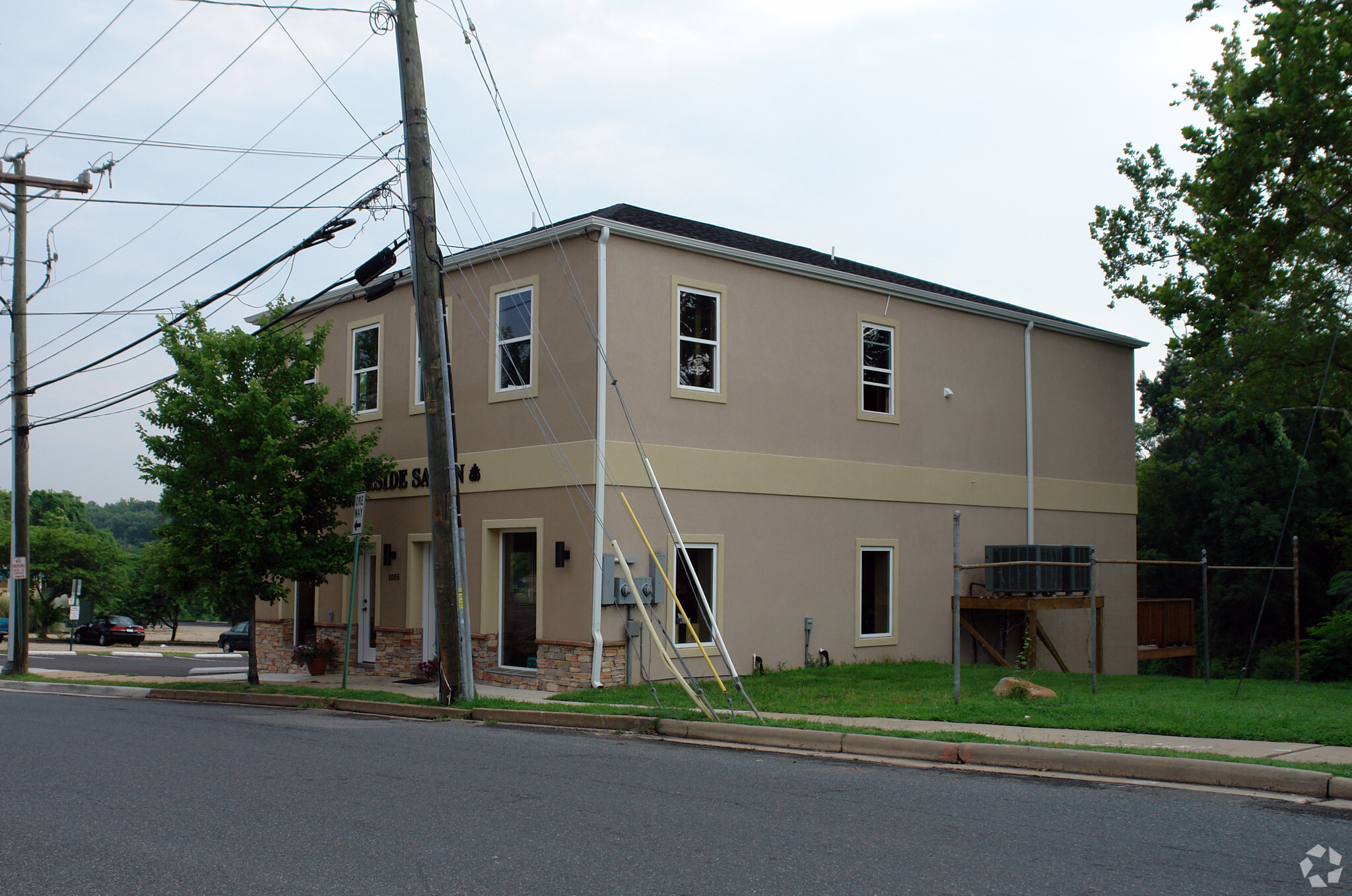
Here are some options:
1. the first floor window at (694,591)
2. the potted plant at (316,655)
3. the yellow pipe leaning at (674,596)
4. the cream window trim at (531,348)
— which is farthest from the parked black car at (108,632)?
the yellow pipe leaning at (674,596)

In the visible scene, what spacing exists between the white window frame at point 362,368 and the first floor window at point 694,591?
7011mm

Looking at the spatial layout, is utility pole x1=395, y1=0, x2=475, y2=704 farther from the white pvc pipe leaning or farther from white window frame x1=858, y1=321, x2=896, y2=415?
white window frame x1=858, y1=321, x2=896, y2=415

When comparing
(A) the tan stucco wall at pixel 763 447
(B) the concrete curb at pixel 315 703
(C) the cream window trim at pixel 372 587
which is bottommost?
(B) the concrete curb at pixel 315 703

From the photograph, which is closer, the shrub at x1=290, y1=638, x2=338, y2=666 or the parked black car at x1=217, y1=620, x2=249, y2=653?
the shrub at x1=290, y1=638, x2=338, y2=666

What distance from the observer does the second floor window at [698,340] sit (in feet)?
57.0

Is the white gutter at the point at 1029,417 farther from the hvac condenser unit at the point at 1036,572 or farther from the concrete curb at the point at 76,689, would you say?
the concrete curb at the point at 76,689

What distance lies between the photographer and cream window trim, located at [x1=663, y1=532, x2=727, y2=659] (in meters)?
16.7

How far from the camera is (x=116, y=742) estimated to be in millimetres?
11367

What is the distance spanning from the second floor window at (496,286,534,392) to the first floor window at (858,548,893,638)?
6615 millimetres

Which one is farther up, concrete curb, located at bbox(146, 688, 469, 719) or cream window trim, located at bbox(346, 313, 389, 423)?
cream window trim, located at bbox(346, 313, 389, 423)

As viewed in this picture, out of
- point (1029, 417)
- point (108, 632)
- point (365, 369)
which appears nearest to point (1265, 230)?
point (1029, 417)

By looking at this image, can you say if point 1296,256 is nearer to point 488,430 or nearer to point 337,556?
point 488,430

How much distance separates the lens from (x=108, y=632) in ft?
147

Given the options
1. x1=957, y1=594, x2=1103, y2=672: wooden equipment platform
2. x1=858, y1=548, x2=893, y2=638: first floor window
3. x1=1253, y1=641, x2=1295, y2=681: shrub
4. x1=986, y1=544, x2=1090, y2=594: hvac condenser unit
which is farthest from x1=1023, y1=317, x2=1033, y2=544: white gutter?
x1=1253, y1=641, x2=1295, y2=681: shrub
